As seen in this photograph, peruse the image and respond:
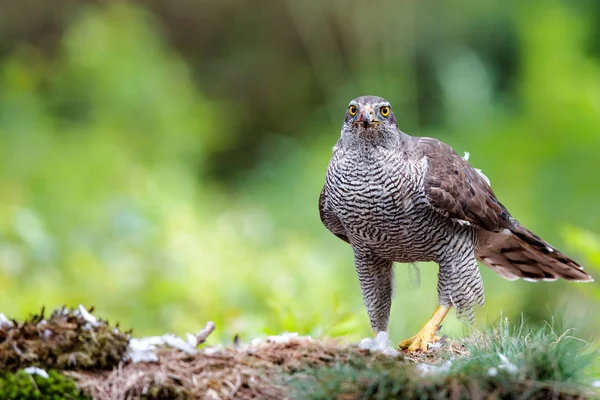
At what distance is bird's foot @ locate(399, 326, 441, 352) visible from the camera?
13.8 feet

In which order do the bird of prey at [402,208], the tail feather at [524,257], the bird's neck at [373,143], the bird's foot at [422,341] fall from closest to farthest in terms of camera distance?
1. the bird's foot at [422,341]
2. the bird of prey at [402,208]
3. the bird's neck at [373,143]
4. the tail feather at [524,257]

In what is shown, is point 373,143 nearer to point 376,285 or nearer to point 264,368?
point 376,285

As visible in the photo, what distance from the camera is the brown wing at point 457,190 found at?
454 cm

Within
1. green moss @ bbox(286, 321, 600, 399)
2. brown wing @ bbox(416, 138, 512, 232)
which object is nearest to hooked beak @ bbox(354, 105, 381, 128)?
brown wing @ bbox(416, 138, 512, 232)

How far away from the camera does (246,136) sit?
13.5 m

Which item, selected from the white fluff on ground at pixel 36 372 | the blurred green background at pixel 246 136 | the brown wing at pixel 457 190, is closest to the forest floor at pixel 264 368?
the white fluff on ground at pixel 36 372

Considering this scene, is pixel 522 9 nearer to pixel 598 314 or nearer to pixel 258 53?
pixel 258 53

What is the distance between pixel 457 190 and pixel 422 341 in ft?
2.82

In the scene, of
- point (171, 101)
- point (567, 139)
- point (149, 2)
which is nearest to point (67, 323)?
point (567, 139)

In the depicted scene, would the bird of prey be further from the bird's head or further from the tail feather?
the tail feather

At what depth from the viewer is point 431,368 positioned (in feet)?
A: 10.4

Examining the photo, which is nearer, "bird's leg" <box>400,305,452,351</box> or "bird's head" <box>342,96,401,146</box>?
"bird's leg" <box>400,305,452,351</box>

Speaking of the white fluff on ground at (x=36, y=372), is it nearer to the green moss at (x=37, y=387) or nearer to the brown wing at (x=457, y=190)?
the green moss at (x=37, y=387)

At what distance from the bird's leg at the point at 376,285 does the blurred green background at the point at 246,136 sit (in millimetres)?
483
